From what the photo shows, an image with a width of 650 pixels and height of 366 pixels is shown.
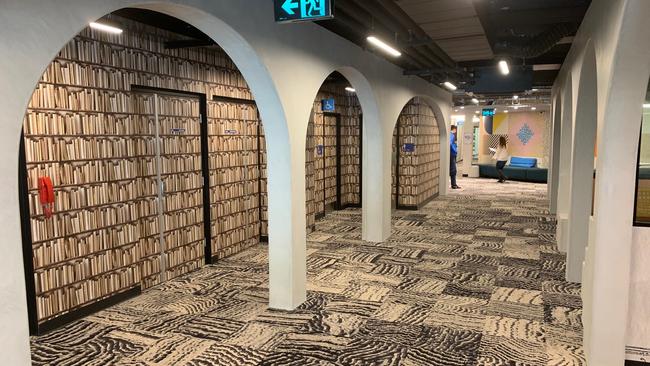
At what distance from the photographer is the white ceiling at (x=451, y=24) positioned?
4941 mm

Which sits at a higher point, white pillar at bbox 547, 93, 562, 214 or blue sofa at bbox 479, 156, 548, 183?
white pillar at bbox 547, 93, 562, 214

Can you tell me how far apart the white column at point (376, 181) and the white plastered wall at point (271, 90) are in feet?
0.06

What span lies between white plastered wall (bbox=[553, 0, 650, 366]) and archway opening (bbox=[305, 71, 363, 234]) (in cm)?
588

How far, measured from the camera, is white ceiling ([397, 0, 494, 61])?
16.2ft

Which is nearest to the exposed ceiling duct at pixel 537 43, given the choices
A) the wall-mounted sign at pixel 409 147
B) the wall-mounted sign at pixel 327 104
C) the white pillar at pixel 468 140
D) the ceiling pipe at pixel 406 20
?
the ceiling pipe at pixel 406 20

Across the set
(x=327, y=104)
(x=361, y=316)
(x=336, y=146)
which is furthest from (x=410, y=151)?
(x=361, y=316)

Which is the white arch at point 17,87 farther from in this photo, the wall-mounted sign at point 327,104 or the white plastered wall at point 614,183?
the wall-mounted sign at point 327,104

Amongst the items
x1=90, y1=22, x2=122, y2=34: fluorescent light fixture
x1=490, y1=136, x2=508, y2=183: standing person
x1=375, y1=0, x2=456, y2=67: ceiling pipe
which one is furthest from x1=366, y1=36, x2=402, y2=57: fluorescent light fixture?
x1=490, y1=136, x2=508, y2=183: standing person

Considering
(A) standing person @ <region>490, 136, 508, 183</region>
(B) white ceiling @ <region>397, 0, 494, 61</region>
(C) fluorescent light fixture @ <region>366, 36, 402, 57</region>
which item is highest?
(B) white ceiling @ <region>397, 0, 494, 61</region>

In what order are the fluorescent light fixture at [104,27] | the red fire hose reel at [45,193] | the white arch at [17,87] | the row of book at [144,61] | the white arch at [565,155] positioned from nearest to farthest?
the white arch at [17,87]
the red fire hose reel at [45,193]
the fluorescent light fixture at [104,27]
the row of book at [144,61]
the white arch at [565,155]

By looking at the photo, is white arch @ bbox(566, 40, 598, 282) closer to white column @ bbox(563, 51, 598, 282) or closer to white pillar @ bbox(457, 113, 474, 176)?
white column @ bbox(563, 51, 598, 282)

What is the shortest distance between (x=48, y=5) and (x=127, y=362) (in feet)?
9.04

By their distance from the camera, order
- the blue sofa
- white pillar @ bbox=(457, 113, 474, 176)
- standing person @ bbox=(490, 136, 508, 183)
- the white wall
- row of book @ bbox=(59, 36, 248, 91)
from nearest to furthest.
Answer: the white wall < row of book @ bbox=(59, 36, 248, 91) < standing person @ bbox=(490, 136, 508, 183) < the blue sofa < white pillar @ bbox=(457, 113, 474, 176)

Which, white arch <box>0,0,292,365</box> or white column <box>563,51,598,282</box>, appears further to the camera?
white column <box>563,51,598,282</box>
